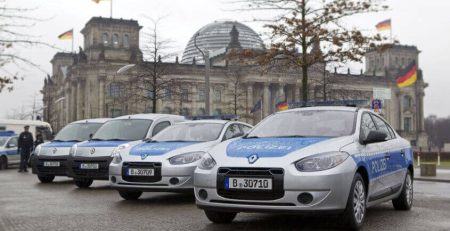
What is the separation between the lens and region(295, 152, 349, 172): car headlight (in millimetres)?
7168

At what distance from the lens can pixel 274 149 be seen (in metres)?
7.47

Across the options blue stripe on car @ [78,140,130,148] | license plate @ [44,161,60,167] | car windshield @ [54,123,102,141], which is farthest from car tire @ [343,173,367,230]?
car windshield @ [54,123,102,141]

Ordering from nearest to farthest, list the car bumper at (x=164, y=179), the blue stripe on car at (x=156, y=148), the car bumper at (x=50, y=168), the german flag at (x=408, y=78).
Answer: the car bumper at (x=164, y=179), the blue stripe on car at (x=156, y=148), the car bumper at (x=50, y=168), the german flag at (x=408, y=78)

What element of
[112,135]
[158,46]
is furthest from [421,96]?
[112,135]

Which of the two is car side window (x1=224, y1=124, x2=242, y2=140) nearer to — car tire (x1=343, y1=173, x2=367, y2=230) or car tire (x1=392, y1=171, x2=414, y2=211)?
car tire (x1=392, y1=171, x2=414, y2=211)

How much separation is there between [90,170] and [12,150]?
1535cm

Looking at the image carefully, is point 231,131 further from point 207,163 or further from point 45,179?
point 45,179

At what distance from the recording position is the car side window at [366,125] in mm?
8445

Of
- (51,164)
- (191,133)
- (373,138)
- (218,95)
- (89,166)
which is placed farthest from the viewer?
(218,95)

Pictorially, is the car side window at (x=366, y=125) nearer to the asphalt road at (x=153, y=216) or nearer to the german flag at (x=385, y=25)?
the asphalt road at (x=153, y=216)

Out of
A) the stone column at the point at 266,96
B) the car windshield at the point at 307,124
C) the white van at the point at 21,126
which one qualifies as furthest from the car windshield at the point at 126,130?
the stone column at the point at 266,96

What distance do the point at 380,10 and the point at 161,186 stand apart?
13721 millimetres

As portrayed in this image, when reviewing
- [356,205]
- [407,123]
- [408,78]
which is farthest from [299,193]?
[407,123]

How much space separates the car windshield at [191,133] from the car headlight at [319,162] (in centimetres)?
482
